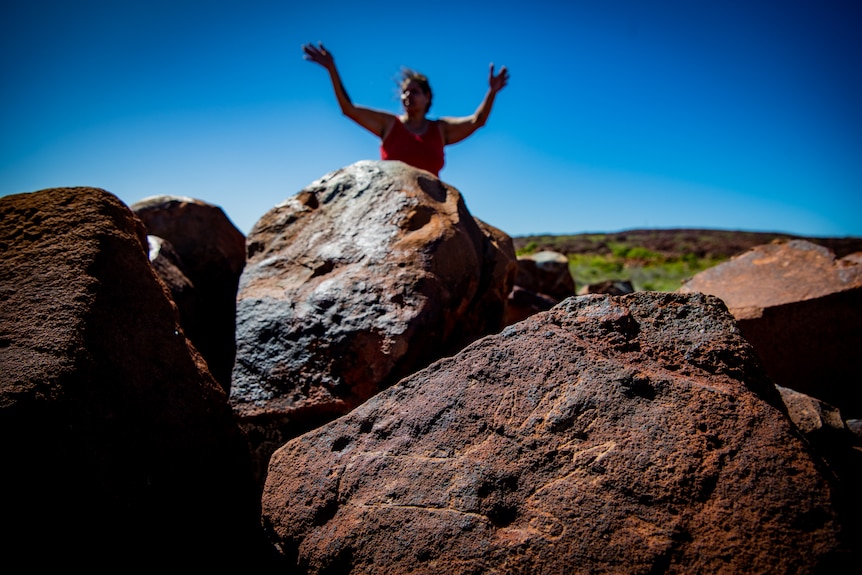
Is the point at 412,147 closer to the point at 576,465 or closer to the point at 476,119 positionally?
the point at 476,119

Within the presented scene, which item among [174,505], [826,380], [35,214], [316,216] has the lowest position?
[174,505]

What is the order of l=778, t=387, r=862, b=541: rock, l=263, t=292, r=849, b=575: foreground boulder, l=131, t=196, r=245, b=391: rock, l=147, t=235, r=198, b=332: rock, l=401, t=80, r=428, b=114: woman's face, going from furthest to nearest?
l=401, t=80, r=428, b=114: woman's face → l=131, t=196, r=245, b=391: rock → l=147, t=235, r=198, b=332: rock → l=778, t=387, r=862, b=541: rock → l=263, t=292, r=849, b=575: foreground boulder

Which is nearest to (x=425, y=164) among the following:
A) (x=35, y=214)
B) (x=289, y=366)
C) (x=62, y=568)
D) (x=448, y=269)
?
(x=448, y=269)

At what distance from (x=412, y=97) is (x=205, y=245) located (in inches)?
80.1

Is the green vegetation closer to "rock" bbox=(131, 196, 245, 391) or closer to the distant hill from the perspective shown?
the distant hill

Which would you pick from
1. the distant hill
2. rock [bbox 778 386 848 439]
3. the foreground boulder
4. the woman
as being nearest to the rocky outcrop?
the distant hill

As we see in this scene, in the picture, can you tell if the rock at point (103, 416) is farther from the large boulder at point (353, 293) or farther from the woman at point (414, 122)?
the woman at point (414, 122)

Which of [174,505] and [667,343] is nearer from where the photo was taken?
Answer: [667,343]

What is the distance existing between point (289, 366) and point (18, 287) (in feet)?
3.25

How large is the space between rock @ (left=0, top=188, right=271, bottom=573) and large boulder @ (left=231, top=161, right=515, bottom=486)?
0.28 m

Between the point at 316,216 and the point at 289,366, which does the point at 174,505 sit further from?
the point at 316,216

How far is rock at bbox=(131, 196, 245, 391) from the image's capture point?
10.0ft

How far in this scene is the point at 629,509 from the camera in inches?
48.9

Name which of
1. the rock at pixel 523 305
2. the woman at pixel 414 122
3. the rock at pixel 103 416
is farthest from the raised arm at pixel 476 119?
the rock at pixel 103 416
